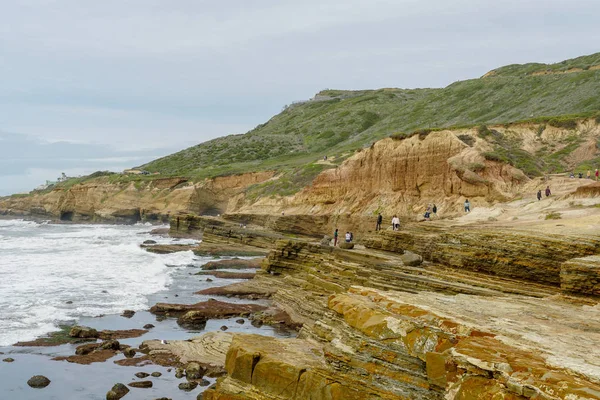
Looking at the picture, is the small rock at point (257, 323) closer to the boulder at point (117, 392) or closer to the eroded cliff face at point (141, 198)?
the boulder at point (117, 392)

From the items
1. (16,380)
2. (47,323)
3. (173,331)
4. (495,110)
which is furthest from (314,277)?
(495,110)

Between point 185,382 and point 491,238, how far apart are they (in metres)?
12.4

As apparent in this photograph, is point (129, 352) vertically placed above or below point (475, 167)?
below

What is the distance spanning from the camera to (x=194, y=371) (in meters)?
19.4

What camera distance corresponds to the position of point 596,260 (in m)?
16.5

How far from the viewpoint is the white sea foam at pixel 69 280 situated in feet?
88.9

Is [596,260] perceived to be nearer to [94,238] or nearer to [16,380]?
[16,380]

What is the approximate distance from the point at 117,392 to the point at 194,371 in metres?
2.82

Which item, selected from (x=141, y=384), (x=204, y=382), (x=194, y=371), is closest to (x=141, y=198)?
(x=194, y=371)

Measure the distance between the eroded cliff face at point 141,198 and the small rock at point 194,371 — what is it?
221 feet

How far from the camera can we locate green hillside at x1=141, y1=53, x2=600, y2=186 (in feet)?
269

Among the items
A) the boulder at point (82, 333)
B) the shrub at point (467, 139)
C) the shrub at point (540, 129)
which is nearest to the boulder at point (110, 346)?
the boulder at point (82, 333)

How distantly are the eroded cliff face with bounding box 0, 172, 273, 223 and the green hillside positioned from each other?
4.96 m

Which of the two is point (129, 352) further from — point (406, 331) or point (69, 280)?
point (69, 280)
